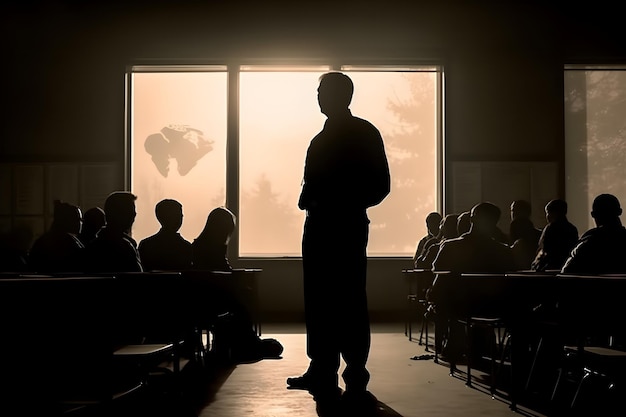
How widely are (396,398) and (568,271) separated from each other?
4.01ft

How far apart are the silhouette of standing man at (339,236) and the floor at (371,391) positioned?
0.85ft

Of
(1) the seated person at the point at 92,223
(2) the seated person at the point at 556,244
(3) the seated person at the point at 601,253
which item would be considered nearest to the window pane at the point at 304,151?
(1) the seated person at the point at 92,223

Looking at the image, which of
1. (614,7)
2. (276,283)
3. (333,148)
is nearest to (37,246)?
(333,148)

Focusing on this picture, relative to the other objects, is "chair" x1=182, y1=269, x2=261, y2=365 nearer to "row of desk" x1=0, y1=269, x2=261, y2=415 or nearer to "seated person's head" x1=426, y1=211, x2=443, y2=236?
"row of desk" x1=0, y1=269, x2=261, y2=415

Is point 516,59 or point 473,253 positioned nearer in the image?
point 473,253

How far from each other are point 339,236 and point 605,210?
165 centimetres

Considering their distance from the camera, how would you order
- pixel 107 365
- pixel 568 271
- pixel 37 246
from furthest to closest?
pixel 37 246 < pixel 568 271 < pixel 107 365

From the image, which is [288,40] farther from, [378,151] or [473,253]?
[378,151]

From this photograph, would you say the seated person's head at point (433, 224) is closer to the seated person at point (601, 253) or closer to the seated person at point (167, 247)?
the seated person at point (167, 247)

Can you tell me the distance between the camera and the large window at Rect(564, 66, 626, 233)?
10320mm

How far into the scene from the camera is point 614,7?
1055 cm

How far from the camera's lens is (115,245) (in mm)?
4297

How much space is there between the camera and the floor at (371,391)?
3812 mm

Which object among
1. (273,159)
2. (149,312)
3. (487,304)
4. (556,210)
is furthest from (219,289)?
(273,159)
